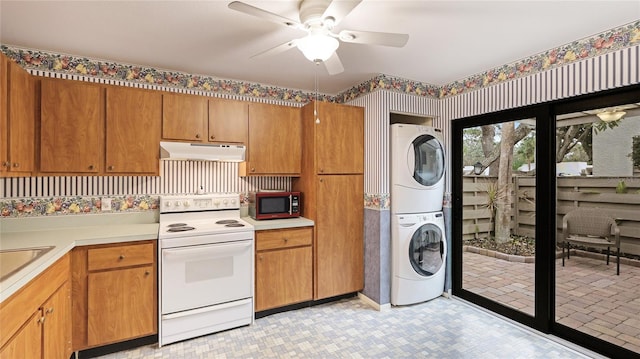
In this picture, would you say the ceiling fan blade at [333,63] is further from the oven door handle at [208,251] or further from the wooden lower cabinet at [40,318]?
the wooden lower cabinet at [40,318]

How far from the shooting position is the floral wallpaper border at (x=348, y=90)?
2254 millimetres

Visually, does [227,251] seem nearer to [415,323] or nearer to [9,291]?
[9,291]

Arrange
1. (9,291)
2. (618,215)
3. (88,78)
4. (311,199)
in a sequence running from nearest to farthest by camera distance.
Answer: (9,291) → (618,215) → (88,78) → (311,199)

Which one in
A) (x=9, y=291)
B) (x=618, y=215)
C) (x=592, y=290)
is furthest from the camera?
(x=592, y=290)

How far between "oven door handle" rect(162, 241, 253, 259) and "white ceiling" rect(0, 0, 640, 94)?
164 centimetres

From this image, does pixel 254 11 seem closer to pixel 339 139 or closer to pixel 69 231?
pixel 339 139

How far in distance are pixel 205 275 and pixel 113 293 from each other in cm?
65

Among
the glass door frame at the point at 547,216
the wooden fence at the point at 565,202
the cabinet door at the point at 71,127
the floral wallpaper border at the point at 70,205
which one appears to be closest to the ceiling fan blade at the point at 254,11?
the cabinet door at the point at 71,127

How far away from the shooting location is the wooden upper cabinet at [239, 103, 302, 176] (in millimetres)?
3088

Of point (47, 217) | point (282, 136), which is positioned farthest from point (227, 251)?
point (47, 217)

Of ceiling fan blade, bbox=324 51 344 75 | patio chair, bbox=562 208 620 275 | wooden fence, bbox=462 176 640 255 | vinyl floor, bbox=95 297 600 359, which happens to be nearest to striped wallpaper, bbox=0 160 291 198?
vinyl floor, bbox=95 297 600 359

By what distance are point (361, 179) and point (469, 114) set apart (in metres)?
1.30

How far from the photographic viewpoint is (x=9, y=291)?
1.29 m

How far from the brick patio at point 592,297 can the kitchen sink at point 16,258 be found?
3649mm
